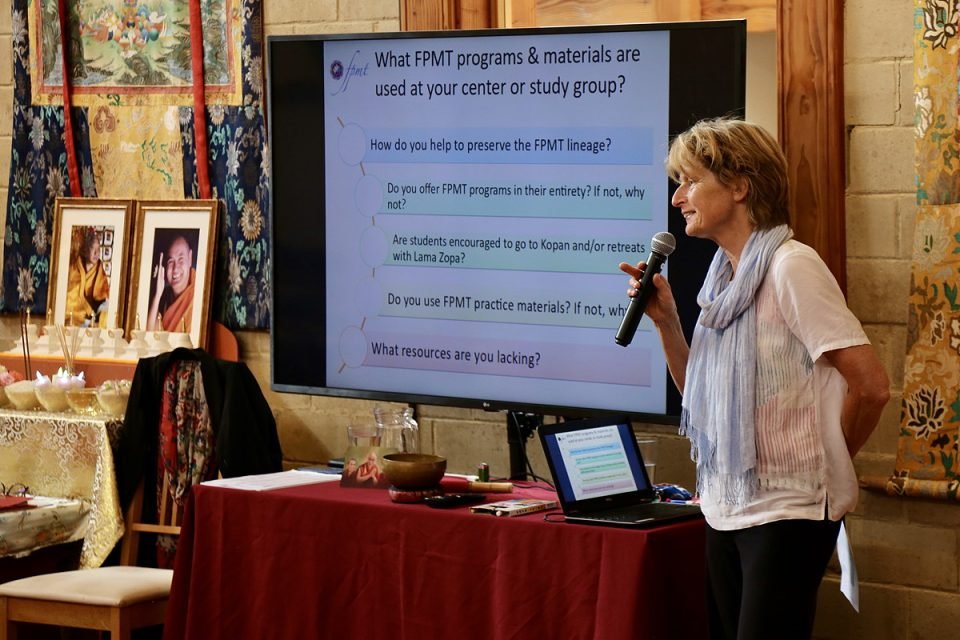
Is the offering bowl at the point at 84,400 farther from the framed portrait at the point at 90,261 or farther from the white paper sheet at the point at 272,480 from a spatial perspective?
the white paper sheet at the point at 272,480

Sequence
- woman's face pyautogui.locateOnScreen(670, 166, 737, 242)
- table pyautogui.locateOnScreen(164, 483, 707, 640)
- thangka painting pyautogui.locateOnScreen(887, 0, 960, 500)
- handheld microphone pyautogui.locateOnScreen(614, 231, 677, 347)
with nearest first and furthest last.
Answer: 1. woman's face pyautogui.locateOnScreen(670, 166, 737, 242)
2. handheld microphone pyautogui.locateOnScreen(614, 231, 677, 347)
3. table pyautogui.locateOnScreen(164, 483, 707, 640)
4. thangka painting pyautogui.locateOnScreen(887, 0, 960, 500)

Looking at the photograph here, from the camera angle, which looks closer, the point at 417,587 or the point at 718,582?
the point at 718,582

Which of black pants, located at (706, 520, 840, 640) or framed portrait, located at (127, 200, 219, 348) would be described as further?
framed portrait, located at (127, 200, 219, 348)

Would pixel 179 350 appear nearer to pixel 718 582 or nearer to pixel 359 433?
pixel 359 433

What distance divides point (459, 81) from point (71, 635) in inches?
83.1

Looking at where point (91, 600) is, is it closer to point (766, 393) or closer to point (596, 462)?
point (596, 462)

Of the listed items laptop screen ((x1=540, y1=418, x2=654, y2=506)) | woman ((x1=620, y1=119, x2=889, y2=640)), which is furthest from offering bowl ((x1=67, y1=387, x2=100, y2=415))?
woman ((x1=620, y1=119, x2=889, y2=640))

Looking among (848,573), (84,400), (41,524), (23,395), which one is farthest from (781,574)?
(23,395)

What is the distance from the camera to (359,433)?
3.60 meters

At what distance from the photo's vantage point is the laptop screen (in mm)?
3121

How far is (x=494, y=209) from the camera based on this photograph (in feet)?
12.0

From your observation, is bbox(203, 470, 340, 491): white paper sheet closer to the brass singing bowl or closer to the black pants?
the brass singing bowl

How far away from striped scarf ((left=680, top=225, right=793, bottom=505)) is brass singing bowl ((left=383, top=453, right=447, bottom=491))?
0.82 m

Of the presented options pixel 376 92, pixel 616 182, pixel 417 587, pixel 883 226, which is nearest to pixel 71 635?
pixel 417 587
